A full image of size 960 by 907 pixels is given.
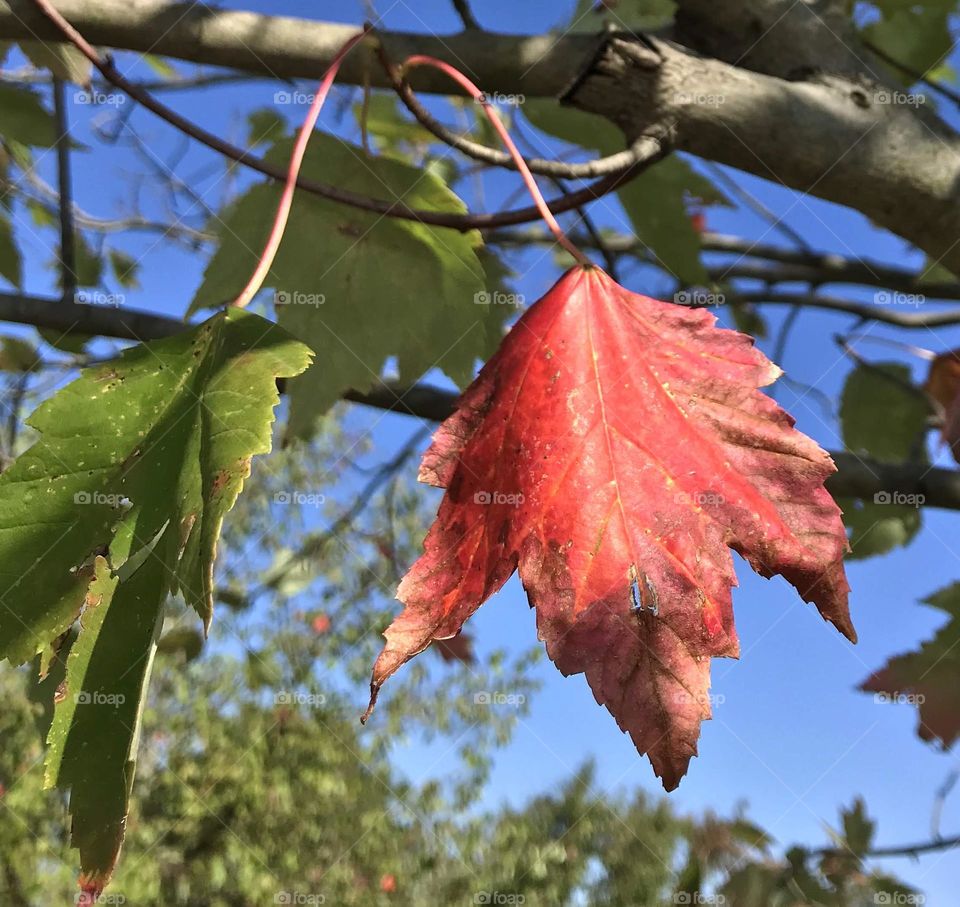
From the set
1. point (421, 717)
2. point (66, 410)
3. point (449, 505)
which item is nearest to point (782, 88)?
point (449, 505)

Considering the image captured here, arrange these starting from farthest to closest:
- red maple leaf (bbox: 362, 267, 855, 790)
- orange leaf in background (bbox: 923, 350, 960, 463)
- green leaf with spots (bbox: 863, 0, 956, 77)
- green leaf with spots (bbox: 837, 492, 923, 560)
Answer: orange leaf in background (bbox: 923, 350, 960, 463) < green leaf with spots (bbox: 837, 492, 923, 560) < green leaf with spots (bbox: 863, 0, 956, 77) < red maple leaf (bbox: 362, 267, 855, 790)

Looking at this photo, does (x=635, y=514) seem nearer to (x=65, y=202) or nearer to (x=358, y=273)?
(x=358, y=273)

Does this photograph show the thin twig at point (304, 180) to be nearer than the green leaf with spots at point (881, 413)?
Yes

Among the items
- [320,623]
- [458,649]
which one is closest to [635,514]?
[458,649]

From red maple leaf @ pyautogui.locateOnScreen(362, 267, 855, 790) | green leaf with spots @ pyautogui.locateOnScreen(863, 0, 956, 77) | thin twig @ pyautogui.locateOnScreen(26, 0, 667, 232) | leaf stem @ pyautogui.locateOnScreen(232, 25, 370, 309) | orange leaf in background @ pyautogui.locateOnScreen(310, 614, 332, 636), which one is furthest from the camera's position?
orange leaf in background @ pyautogui.locateOnScreen(310, 614, 332, 636)

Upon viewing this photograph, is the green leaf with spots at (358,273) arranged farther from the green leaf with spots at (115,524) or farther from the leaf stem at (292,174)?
the green leaf with spots at (115,524)

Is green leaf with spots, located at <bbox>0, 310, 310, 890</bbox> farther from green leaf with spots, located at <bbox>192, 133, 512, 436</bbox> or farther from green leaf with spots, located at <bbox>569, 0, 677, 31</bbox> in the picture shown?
green leaf with spots, located at <bbox>569, 0, 677, 31</bbox>

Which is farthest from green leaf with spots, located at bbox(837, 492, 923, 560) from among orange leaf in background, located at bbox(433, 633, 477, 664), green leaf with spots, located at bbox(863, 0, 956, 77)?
orange leaf in background, located at bbox(433, 633, 477, 664)

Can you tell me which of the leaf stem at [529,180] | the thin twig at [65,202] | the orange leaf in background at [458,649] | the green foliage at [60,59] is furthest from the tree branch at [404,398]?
the orange leaf in background at [458,649]
